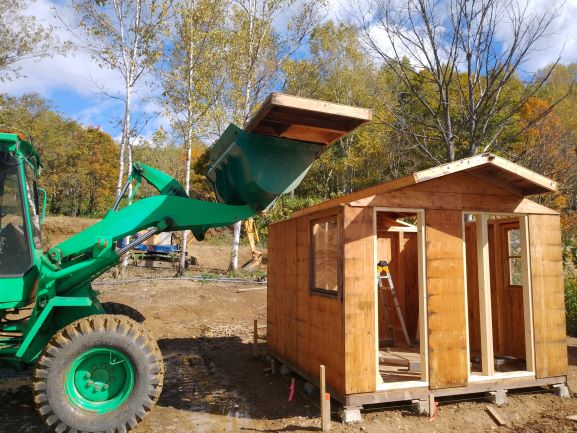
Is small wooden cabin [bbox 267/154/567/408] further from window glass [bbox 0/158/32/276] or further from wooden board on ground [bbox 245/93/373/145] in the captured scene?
window glass [bbox 0/158/32/276]

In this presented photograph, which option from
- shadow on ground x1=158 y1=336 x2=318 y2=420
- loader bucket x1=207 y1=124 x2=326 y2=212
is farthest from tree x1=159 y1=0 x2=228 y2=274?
loader bucket x1=207 y1=124 x2=326 y2=212

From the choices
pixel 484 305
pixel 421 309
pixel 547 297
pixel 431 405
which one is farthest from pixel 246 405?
pixel 547 297

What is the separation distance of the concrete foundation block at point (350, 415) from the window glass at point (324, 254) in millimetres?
1578

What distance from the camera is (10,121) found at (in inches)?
1065

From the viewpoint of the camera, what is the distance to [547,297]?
20.5 feet

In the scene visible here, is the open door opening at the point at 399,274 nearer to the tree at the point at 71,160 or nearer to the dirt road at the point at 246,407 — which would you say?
the dirt road at the point at 246,407

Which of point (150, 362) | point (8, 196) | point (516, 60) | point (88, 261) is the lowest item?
point (150, 362)

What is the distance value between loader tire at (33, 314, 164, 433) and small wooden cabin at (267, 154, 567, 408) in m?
2.18

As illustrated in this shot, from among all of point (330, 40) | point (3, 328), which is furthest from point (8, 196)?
point (330, 40)

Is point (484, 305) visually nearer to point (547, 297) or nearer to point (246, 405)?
point (547, 297)

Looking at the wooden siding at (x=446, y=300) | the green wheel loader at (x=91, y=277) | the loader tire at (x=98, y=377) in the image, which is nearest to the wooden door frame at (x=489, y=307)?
the wooden siding at (x=446, y=300)

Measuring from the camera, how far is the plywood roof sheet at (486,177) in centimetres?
549

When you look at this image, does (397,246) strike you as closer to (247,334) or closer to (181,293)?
(247,334)

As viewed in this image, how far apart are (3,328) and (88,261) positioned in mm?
1591
